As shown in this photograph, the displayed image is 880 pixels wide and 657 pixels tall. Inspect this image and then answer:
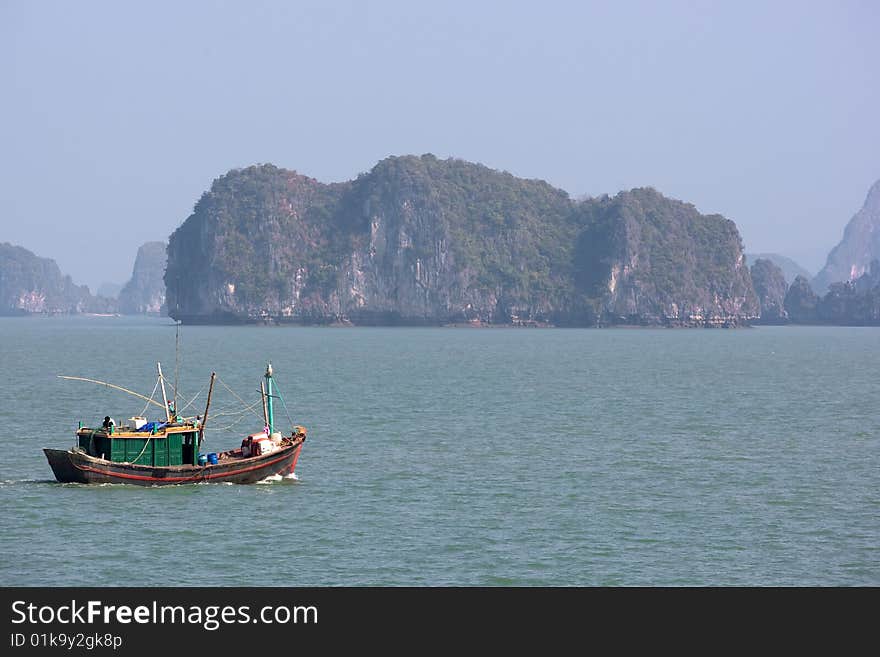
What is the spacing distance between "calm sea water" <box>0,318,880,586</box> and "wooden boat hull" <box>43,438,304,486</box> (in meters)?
0.42

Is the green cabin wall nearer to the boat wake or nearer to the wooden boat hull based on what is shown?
the wooden boat hull

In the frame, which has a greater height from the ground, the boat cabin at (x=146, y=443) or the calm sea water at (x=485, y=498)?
the boat cabin at (x=146, y=443)

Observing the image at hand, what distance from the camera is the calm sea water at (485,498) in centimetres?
3584

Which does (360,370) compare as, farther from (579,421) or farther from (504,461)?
(504,461)

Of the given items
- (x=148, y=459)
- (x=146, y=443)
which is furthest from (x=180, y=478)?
(x=146, y=443)

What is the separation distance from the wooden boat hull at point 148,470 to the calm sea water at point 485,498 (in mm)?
424

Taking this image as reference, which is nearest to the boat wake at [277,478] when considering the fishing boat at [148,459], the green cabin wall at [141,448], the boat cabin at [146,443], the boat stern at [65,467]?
the fishing boat at [148,459]

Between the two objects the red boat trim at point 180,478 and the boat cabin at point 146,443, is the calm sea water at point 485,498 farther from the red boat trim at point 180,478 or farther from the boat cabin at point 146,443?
the boat cabin at point 146,443

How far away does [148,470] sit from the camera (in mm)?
46562

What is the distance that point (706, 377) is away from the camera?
115312 millimetres

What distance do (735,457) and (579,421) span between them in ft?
54.0

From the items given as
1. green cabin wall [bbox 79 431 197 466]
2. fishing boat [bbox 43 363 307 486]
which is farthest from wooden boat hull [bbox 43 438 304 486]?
green cabin wall [bbox 79 431 197 466]

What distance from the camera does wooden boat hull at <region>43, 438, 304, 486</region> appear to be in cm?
4634
